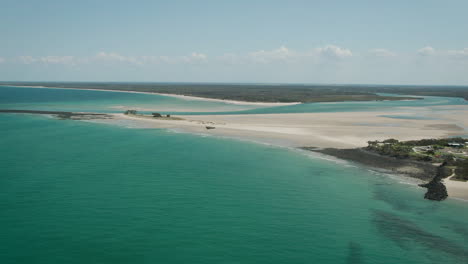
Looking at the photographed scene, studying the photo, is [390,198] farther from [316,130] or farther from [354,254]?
[316,130]

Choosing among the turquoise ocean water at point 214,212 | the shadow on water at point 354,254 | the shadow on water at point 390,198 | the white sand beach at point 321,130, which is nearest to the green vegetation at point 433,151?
the white sand beach at point 321,130

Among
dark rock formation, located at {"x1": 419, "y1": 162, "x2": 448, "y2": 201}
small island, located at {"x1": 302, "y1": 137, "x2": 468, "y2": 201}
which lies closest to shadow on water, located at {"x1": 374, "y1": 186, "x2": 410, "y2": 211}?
dark rock formation, located at {"x1": 419, "y1": 162, "x2": 448, "y2": 201}

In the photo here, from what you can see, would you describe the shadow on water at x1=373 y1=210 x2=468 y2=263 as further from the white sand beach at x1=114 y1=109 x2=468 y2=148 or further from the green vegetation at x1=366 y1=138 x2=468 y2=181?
the white sand beach at x1=114 y1=109 x2=468 y2=148

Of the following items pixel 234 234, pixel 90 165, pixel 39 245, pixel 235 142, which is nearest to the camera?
pixel 39 245

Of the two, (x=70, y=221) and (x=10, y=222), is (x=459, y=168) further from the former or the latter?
(x=10, y=222)

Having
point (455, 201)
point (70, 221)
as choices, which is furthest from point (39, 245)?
point (455, 201)

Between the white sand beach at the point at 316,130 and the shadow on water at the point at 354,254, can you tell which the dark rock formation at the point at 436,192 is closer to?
the shadow on water at the point at 354,254

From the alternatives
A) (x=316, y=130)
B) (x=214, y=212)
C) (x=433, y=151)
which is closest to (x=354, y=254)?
(x=214, y=212)
